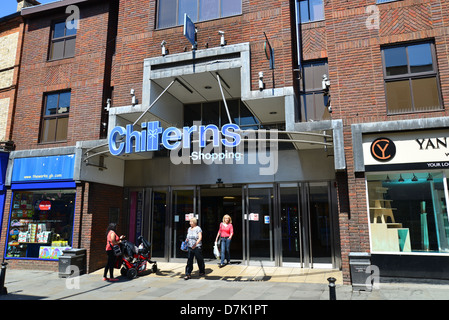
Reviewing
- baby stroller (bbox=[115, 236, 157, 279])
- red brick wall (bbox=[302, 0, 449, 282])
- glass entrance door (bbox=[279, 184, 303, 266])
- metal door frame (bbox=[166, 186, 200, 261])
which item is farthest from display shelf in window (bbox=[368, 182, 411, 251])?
baby stroller (bbox=[115, 236, 157, 279])

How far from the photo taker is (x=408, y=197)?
29.5 feet

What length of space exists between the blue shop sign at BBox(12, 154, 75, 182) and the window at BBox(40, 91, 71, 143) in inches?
40.7

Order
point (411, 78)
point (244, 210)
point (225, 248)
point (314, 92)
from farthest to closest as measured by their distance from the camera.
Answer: point (244, 210), point (225, 248), point (314, 92), point (411, 78)

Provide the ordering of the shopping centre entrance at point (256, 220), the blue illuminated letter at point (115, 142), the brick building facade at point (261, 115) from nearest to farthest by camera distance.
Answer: the brick building facade at point (261, 115)
the blue illuminated letter at point (115, 142)
the shopping centre entrance at point (256, 220)

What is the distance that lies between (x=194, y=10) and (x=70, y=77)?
5.84m

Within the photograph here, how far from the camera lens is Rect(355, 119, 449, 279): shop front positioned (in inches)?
332

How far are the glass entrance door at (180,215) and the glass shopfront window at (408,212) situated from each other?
22.9 feet

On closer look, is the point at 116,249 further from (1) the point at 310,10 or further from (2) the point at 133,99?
(1) the point at 310,10

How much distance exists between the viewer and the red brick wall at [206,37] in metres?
10.4

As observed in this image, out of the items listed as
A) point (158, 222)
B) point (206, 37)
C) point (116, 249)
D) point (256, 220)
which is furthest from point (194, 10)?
point (116, 249)

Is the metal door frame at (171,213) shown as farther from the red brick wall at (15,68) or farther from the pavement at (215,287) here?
the red brick wall at (15,68)

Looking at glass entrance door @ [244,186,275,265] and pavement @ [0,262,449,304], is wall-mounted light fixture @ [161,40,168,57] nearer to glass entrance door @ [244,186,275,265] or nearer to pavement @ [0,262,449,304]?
glass entrance door @ [244,186,275,265]

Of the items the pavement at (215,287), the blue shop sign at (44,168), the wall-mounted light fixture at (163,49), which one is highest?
the wall-mounted light fixture at (163,49)

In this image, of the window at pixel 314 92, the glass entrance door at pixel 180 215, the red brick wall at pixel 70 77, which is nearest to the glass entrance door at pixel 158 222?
the glass entrance door at pixel 180 215
